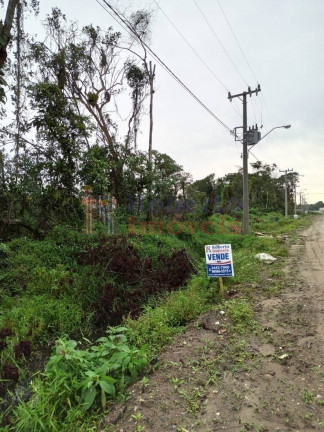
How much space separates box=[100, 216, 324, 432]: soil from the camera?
2121mm

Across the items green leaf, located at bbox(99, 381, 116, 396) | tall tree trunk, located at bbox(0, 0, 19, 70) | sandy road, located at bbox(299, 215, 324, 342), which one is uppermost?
tall tree trunk, located at bbox(0, 0, 19, 70)

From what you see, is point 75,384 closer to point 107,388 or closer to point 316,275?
point 107,388

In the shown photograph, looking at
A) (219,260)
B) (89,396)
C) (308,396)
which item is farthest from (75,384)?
(219,260)

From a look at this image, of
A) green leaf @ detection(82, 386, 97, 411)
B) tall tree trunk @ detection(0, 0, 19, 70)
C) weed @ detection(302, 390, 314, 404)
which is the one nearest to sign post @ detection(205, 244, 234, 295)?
weed @ detection(302, 390, 314, 404)

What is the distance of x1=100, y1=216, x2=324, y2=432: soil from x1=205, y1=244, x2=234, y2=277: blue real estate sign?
746mm

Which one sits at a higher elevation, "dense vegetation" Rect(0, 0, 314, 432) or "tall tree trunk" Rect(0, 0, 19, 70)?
"tall tree trunk" Rect(0, 0, 19, 70)

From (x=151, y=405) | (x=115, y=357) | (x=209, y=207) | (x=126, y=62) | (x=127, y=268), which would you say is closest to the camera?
(x=151, y=405)

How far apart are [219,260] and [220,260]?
2cm

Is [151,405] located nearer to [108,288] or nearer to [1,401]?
[1,401]

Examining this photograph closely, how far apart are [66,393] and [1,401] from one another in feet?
3.36

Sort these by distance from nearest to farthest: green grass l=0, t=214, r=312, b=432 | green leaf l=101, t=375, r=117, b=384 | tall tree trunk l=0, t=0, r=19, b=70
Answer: green leaf l=101, t=375, r=117, b=384 → green grass l=0, t=214, r=312, b=432 → tall tree trunk l=0, t=0, r=19, b=70

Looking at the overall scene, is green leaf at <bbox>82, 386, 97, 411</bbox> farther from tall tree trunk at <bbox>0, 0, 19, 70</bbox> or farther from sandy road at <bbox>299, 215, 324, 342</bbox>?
tall tree trunk at <bbox>0, 0, 19, 70</bbox>

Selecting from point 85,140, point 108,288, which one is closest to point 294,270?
point 108,288

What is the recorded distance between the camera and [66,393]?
98.2 inches
